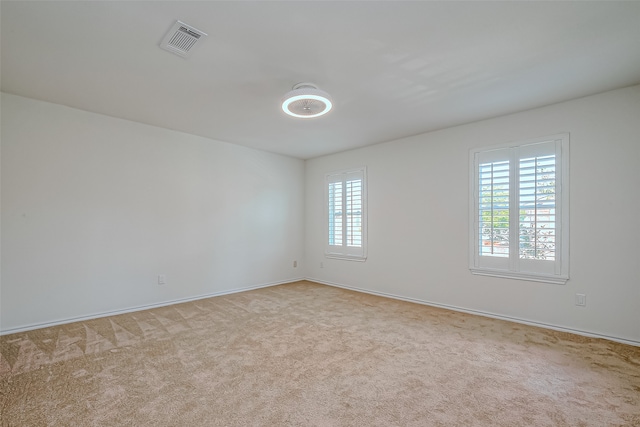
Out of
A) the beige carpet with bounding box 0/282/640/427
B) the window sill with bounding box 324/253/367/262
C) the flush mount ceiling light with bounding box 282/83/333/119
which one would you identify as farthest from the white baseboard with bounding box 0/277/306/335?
the flush mount ceiling light with bounding box 282/83/333/119

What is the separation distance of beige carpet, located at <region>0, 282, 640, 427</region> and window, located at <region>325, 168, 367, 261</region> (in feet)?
5.83

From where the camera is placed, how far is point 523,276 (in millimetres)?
3346

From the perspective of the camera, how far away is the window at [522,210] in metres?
3.14

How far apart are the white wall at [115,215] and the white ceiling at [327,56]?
453mm

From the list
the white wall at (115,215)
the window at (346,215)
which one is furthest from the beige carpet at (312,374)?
the window at (346,215)

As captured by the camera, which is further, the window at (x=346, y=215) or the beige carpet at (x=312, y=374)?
the window at (x=346, y=215)

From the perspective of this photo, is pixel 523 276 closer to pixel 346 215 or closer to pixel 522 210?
pixel 522 210

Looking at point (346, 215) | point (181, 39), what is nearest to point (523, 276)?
point (346, 215)

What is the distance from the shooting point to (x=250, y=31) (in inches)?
79.2

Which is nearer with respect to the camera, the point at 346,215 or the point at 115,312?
the point at 115,312

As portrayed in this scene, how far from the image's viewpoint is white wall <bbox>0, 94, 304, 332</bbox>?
3.10 meters

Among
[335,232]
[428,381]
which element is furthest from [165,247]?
[428,381]

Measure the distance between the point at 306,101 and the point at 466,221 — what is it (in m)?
2.64

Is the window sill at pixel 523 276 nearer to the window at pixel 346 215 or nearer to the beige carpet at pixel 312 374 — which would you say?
the beige carpet at pixel 312 374
